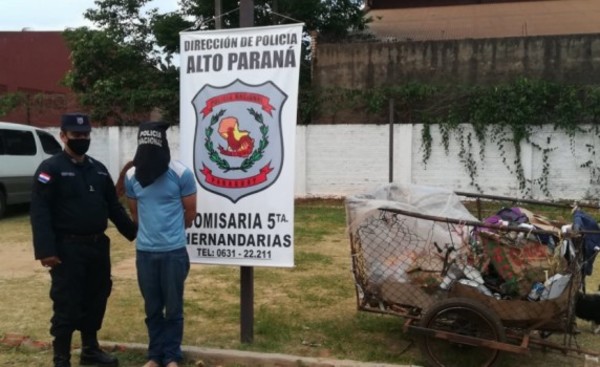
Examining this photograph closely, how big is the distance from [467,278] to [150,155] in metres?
2.38

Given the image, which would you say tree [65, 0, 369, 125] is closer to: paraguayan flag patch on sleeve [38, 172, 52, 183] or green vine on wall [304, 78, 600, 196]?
green vine on wall [304, 78, 600, 196]

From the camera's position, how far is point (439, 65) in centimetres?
1530

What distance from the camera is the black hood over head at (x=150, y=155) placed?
403 centimetres

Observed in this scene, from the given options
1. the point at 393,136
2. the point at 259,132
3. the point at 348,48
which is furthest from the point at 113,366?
the point at 348,48

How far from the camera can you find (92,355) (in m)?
4.47

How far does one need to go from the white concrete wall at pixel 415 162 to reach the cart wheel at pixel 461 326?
30.1ft

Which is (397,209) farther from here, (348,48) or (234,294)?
(348,48)

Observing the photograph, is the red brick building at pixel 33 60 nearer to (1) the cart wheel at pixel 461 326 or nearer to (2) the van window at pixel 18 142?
(2) the van window at pixel 18 142

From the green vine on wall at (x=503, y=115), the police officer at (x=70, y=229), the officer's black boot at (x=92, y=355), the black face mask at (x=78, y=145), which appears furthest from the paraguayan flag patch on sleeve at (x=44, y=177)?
the green vine on wall at (x=503, y=115)

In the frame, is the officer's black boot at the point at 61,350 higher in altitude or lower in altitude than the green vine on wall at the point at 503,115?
lower

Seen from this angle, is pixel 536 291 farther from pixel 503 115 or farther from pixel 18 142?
pixel 18 142

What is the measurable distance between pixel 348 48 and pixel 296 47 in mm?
11660

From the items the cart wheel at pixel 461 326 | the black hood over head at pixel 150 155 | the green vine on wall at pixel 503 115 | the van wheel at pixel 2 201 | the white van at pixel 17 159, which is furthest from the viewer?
the green vine on wall at pixel 503 115

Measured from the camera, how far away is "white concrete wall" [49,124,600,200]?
13.7 meters
